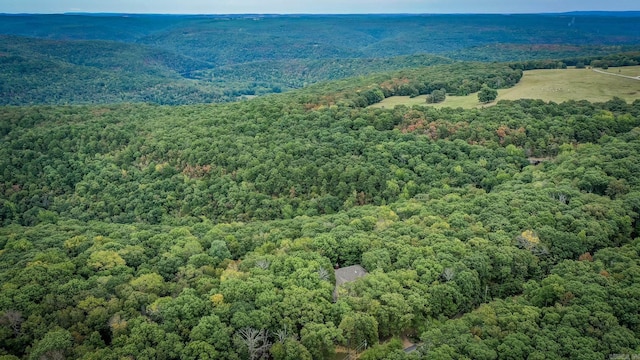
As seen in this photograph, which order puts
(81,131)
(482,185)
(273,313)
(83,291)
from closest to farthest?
(273,313), (83,291), (482,185), (81,131)

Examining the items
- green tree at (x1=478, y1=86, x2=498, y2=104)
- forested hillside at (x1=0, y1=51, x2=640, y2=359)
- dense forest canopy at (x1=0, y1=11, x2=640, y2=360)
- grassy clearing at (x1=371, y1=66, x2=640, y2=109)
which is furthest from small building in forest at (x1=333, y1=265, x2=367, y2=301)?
green tree at (x1=478, y1=86, x2=498, y2=104)

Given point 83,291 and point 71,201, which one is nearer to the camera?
point 83,291

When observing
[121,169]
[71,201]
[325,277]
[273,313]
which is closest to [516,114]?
[325,277]

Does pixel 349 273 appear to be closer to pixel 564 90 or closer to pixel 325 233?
pixel 325 233

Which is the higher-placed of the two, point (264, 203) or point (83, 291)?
point (83, 291)

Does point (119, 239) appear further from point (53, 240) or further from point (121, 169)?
point (121, 169)

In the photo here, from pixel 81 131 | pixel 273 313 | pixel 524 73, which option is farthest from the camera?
pixel 524 73
